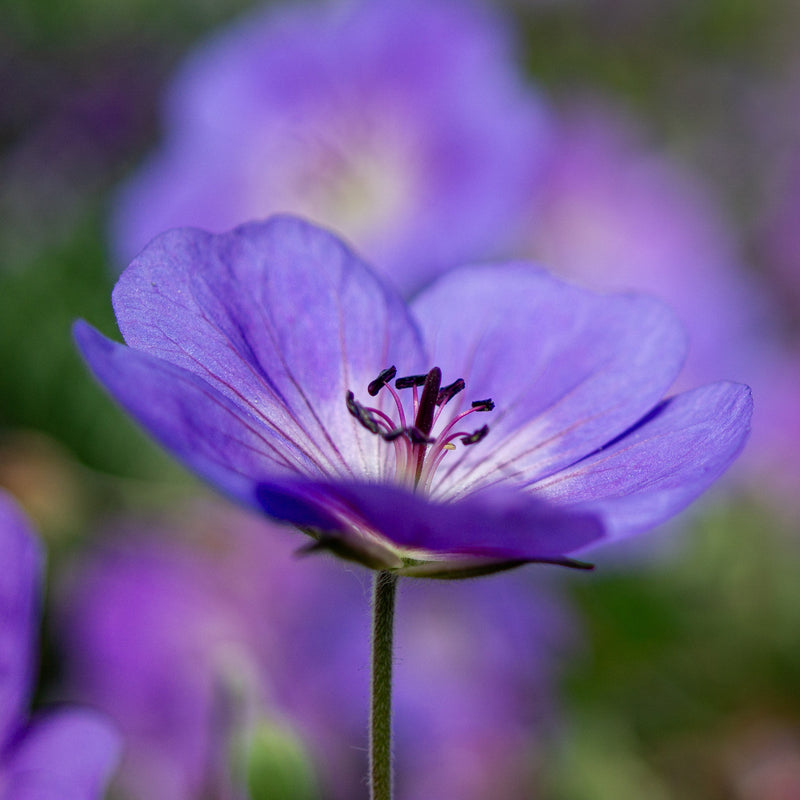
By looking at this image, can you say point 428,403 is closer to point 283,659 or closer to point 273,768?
point 273,768

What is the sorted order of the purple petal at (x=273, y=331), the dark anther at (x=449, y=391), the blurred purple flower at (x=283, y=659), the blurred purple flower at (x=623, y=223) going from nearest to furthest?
the purple petal at (x=273, y=331)
the dark anther at (x=449, y=391)
the blurred purple flower at (x=283, y=659)
the blurred purple flower at (x=623, y=223)

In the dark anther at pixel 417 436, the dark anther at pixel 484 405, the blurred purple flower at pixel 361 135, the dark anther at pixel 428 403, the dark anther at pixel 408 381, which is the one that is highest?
the blurred purple flower at pixel 361 135

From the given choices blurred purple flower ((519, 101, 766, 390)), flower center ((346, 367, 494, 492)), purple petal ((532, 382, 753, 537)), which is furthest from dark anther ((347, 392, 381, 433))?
blurred purple flower ((519, 101, 766, 390))

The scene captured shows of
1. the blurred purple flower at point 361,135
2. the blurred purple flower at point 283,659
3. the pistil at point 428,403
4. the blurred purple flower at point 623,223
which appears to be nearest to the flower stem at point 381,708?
the pistil at point 428,403

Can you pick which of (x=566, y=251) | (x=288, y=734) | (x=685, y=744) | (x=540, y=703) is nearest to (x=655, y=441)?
(x=288, y=734)

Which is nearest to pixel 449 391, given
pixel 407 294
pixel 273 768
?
pixel 273 768

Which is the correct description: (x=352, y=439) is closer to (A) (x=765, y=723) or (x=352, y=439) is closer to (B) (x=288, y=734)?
Answer: (B) (x=288, y=734)

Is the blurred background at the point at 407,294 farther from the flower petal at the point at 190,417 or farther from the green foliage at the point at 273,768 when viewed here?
the flower petal at the point at 190,417

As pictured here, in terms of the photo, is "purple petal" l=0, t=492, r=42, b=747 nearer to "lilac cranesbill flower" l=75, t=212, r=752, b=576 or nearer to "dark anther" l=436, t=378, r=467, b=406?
"lilac cranesbill flower" l=75, t=212, r=752, b=576
